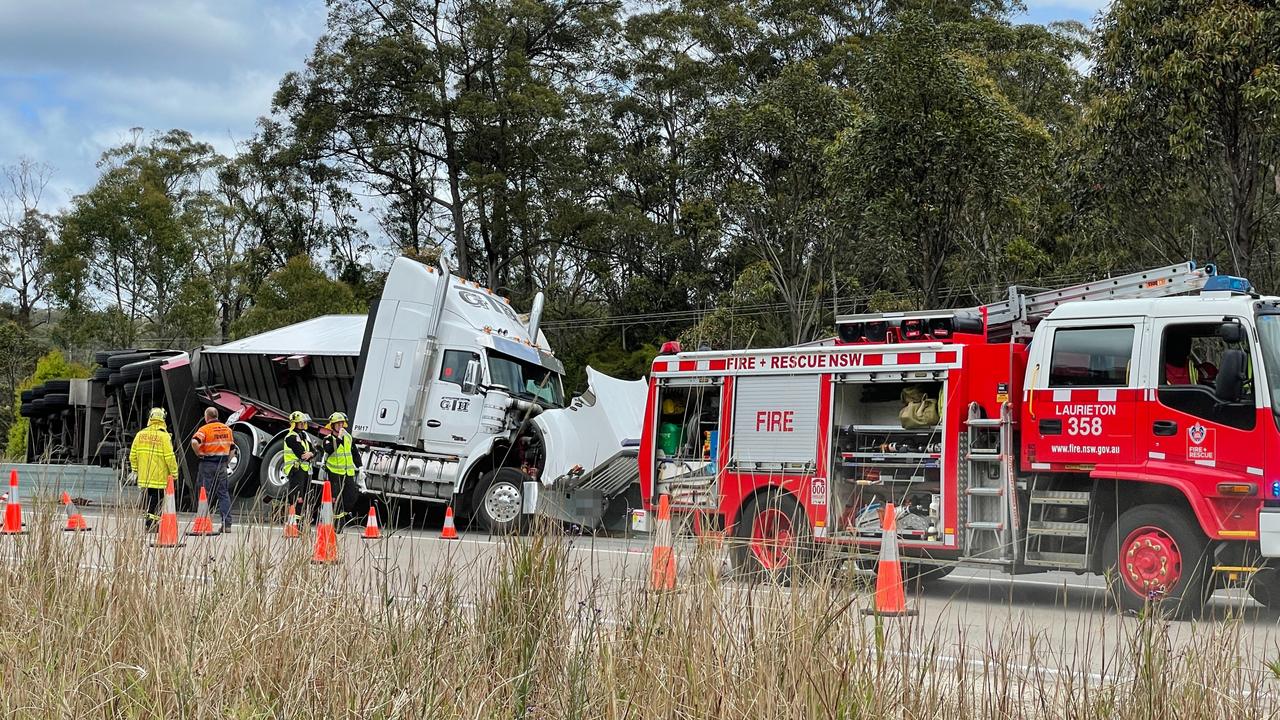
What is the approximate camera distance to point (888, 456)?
10336mm

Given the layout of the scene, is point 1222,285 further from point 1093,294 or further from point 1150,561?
point 1150,561

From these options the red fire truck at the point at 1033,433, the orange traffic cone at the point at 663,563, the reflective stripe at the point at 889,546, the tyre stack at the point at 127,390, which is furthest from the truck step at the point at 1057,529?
the tyre stack at the point at 127,390

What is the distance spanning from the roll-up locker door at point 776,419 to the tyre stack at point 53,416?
14459 millimetres

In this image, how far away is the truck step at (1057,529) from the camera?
30.0ft

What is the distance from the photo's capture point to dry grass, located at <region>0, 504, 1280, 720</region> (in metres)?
3.88

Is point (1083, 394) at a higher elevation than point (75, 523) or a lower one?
higher

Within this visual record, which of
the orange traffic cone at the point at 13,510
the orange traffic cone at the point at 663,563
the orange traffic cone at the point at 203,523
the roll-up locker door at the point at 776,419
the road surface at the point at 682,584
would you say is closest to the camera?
the road surface at the point at 682,584

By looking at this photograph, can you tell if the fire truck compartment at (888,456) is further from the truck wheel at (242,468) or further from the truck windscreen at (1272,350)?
the truck wheel at (242,468)

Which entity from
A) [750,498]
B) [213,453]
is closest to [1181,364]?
[750,498]

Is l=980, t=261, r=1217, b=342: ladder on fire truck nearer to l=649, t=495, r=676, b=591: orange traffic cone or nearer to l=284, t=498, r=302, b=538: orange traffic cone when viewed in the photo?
l=649, t=495, r=676, b=591: orange traffic cone

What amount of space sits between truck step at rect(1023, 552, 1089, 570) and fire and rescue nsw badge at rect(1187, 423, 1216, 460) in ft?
3.55

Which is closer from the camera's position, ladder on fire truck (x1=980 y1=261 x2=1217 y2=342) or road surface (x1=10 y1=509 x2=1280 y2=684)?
road surface (x1=10 y1=509 x2=1280 y2=684)

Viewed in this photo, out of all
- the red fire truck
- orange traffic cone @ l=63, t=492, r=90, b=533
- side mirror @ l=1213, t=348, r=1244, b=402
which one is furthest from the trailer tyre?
side mirror @ l=1213, t=348, r=1244, b=402

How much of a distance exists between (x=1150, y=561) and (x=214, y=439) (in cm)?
1043
